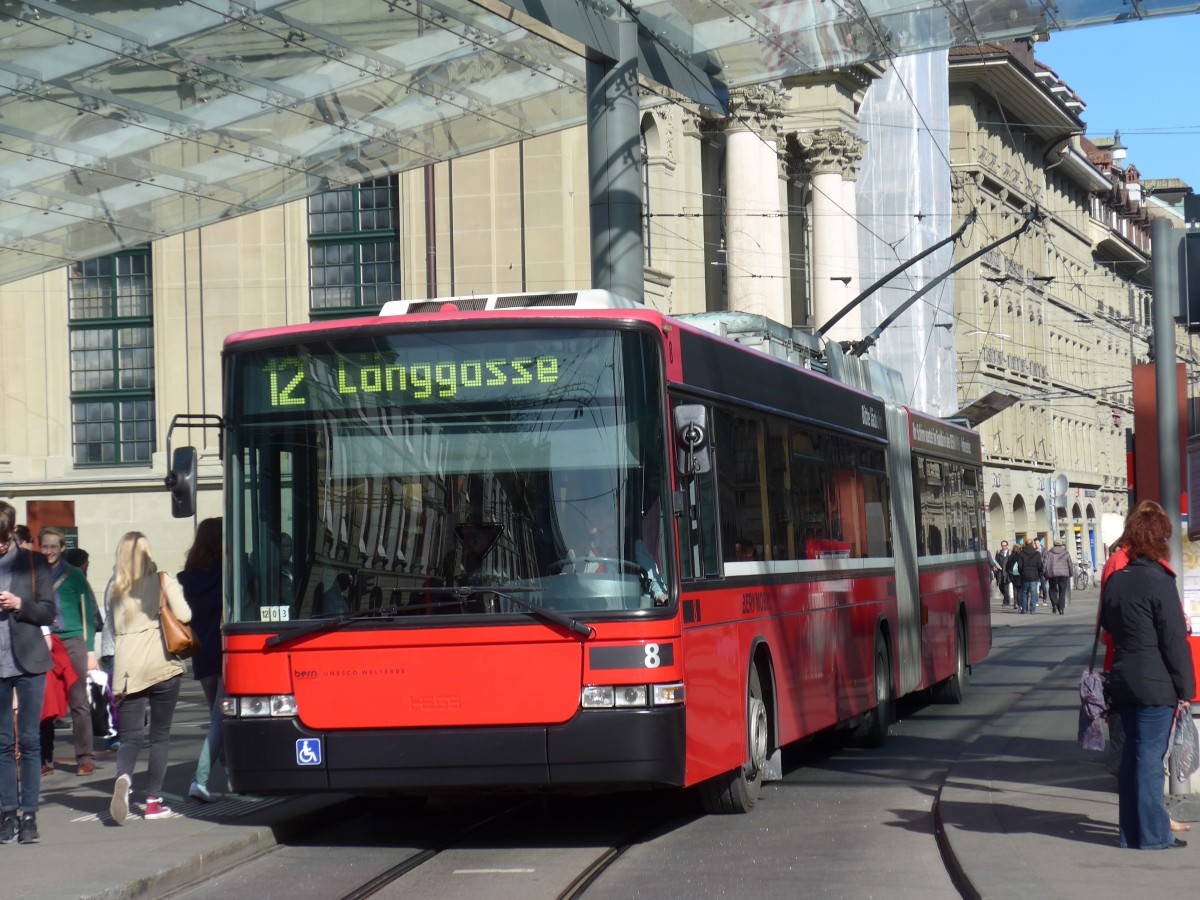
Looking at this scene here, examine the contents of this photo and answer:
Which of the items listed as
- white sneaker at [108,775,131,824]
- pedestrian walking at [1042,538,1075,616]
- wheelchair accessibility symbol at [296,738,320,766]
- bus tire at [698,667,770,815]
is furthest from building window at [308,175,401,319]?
wheelchair accessibility symbol at [296,738,320,766]

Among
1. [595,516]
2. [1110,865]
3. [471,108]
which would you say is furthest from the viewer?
[471,108]

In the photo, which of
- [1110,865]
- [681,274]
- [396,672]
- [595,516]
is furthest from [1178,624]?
[681,274]

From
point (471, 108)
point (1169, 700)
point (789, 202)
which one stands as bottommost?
point (1169, 700)

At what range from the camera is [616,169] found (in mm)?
15461

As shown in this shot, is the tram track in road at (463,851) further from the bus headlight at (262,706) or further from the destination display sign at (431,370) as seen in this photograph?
the destination display sign at (431,370)

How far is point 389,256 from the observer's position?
37.5 meters

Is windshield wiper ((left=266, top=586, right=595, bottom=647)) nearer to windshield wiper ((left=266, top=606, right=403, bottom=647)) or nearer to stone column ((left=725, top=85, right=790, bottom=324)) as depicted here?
windshield wiper ((left=266, top=606, right=403, bottom=647))

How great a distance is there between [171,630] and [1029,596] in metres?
37.5

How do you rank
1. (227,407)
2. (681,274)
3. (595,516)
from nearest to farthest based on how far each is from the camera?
(595,516)
(227,407)
(681,274)

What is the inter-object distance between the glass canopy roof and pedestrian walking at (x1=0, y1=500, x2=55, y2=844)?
16.9ft

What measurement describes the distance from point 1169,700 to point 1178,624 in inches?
13.6

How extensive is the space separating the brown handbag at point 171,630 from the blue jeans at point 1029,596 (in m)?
37.0

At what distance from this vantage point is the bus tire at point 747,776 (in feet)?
36.6

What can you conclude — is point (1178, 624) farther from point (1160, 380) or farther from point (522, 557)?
point (522, 557)
